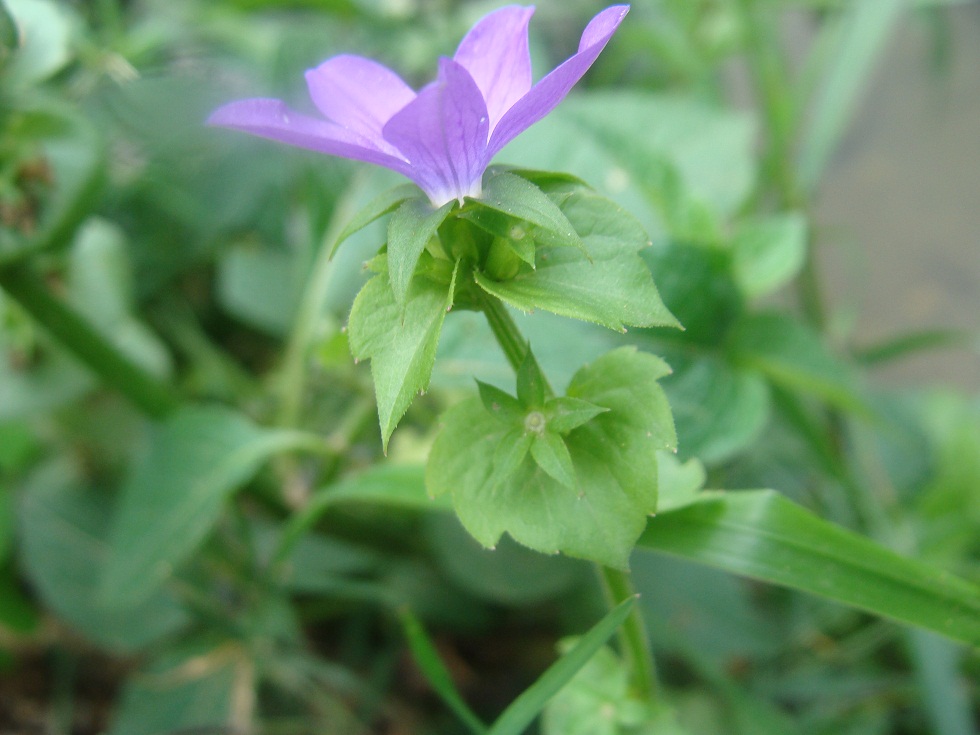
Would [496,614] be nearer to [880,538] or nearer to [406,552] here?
[406,552]

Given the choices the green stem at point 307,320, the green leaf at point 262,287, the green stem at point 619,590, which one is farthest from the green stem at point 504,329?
the green leaf at point 262,287

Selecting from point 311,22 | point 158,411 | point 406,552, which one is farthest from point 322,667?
point 311,22

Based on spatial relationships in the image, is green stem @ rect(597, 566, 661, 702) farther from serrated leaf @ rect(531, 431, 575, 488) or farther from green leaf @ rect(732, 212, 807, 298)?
green leaf @ rect(732, 212, 807, 298)

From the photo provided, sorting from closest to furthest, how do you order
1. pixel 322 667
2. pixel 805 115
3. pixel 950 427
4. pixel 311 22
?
pixel 322 667
pixel 950 427
pixel 311 22
pixel 805 115

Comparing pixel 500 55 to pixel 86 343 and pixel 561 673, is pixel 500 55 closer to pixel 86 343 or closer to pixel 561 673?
pixel 561 673

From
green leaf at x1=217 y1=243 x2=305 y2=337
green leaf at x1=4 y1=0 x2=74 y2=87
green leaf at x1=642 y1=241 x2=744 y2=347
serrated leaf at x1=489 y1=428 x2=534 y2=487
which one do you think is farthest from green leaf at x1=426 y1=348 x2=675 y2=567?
green leaf at x1=217 y1=243 x2=305 y2=337

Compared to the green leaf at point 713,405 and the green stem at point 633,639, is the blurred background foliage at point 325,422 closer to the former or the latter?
the green leaf at point 713,405

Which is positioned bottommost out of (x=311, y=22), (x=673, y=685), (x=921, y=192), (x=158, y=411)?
(x=673, y=685)
